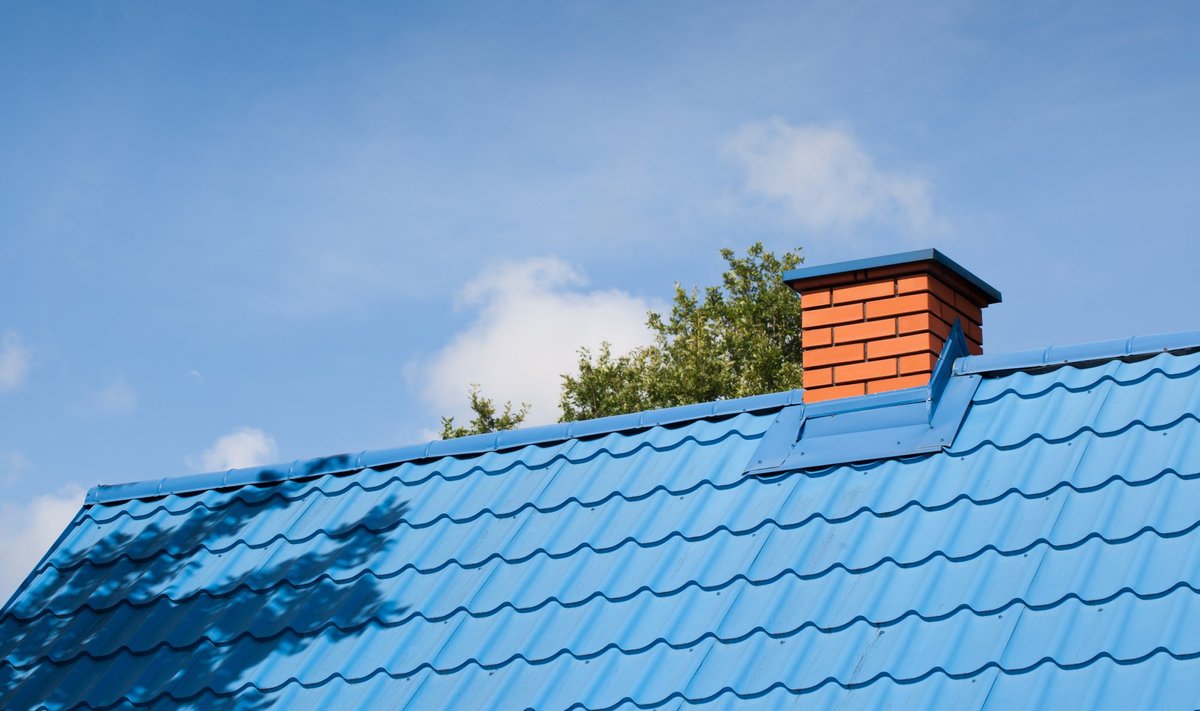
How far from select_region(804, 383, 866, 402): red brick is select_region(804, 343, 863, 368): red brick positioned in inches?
6.8

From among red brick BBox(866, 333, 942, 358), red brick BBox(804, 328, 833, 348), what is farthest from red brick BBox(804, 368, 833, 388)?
red brick BBox(866, 333, 942, 358)

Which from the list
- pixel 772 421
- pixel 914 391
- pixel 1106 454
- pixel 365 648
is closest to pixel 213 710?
pixel 365 648

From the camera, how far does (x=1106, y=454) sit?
7449mm

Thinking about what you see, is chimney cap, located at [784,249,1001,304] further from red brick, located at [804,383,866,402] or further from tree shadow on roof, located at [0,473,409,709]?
tree shadow on roof, located at [0,473,409,709]

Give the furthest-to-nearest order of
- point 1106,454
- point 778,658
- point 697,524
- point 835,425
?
1. point 835,425
2. point 697,524
3. point 1106,454
4. point 778,658

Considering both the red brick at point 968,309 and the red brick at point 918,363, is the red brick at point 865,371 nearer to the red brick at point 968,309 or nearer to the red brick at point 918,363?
the red brick at point 918,363

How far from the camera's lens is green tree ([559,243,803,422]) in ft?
93.2

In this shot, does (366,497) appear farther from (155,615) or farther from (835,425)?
(835,425)

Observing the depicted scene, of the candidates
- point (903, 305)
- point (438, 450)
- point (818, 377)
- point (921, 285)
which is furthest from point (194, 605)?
point (921, 285)

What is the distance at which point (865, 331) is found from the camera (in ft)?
30.0

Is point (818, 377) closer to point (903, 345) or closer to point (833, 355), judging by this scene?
point (833, 355)

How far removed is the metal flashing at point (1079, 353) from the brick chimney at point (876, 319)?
0.99 feet

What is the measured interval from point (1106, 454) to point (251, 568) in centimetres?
505

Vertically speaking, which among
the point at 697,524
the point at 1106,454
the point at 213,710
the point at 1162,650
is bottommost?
the point at 213,710
